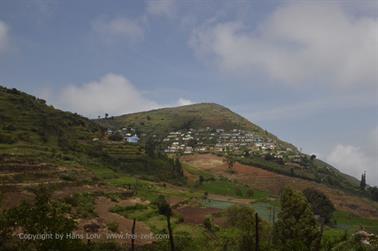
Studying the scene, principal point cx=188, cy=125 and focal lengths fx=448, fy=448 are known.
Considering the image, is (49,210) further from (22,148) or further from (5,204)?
(22,148)

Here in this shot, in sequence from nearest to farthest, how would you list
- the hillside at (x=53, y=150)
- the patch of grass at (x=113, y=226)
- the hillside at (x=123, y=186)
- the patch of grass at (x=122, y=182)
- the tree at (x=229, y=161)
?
the hillside at (x=123, y=186) → the patch of grass at (x=113, y=226) → the hillside at (x=53, y=150) → the patch of grass at (x=122, y=182) → the tree at (x=229, y=161)

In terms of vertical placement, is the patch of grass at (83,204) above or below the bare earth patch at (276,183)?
below

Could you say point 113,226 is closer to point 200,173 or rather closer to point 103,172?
point 103,172

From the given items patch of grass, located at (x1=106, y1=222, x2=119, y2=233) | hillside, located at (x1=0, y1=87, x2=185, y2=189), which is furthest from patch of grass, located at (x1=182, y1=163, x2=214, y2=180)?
patch of grass, located at (x1=106, y1=222, x2=119, y2=233)

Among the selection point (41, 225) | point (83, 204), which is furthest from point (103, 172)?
point (41, 225)

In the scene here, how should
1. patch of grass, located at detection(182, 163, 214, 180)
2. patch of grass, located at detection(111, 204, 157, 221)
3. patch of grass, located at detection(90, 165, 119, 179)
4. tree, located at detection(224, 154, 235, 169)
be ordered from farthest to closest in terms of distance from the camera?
tree, located at detection(224, 154, 235, 169)
patch of grass, located at detection(182, 163, 214, 180)
patch of grass, located at detection(90, 165, 119, 179)
patch of grass, located at detection(111, 204, 157, 221)

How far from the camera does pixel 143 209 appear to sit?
6469 centimetres

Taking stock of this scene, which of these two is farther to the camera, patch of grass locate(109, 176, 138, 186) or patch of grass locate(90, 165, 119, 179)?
patch of grass locate(90, 165, 119, 179)

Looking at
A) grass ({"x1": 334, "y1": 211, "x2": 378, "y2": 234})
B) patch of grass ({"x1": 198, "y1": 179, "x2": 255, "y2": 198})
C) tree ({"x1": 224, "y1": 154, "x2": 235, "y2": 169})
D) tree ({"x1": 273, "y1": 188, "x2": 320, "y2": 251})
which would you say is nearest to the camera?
tree ({"x1": 273, "y1": 188, "x2": 320, "y2": 251})

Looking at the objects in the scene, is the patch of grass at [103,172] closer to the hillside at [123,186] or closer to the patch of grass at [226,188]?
the hillside at [123,186]

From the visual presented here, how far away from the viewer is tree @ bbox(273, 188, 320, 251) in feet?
155

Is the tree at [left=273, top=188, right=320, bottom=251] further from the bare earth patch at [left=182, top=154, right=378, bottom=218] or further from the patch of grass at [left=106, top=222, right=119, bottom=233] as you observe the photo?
the bare earth patch at [left=182, top=154, right=378, bottom=218]

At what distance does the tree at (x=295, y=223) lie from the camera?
155ft

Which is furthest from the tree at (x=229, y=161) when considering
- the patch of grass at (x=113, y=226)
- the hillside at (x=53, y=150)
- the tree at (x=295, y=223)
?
the patch of grass at (x=113, y=226)
